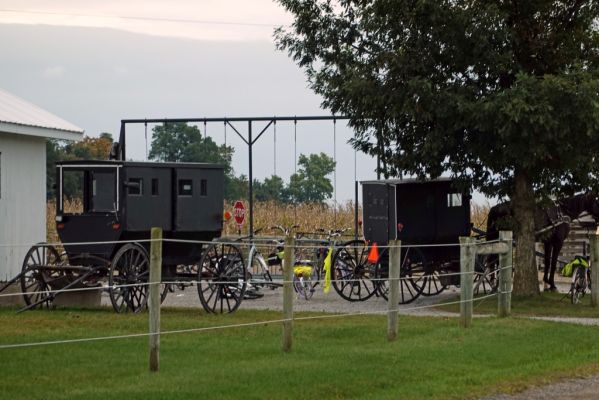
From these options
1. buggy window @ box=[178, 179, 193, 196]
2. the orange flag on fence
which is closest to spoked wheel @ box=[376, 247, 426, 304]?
the orange flag on fence

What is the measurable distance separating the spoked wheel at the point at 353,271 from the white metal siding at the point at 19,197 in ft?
19.2

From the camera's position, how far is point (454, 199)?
2647 cm

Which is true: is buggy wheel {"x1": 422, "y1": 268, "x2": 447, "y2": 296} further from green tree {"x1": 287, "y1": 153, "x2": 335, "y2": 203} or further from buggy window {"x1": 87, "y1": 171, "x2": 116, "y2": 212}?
green tree {"x1": 287, "y1": 153, "x2": 335, "y2": 203}

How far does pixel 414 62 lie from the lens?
24.0 metres

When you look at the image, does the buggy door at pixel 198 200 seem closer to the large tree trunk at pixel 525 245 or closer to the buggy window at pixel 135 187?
the buggy window at pixel 135 187

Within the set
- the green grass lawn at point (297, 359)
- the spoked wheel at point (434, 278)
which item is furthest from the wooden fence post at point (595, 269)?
the green grass lawn at point (297, 359)

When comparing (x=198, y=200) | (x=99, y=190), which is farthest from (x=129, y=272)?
(x=198, y=200)

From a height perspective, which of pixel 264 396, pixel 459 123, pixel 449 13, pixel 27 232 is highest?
pixel 449 13

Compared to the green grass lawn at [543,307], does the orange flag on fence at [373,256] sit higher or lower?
higher

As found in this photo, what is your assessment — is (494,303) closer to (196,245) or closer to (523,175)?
(523,175)

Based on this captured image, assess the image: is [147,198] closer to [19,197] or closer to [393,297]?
[19,197]

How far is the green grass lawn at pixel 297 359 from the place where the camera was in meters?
12.5

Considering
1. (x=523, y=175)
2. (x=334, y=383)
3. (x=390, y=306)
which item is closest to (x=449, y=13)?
(x=523, y=175)

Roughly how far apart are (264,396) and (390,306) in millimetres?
5314
